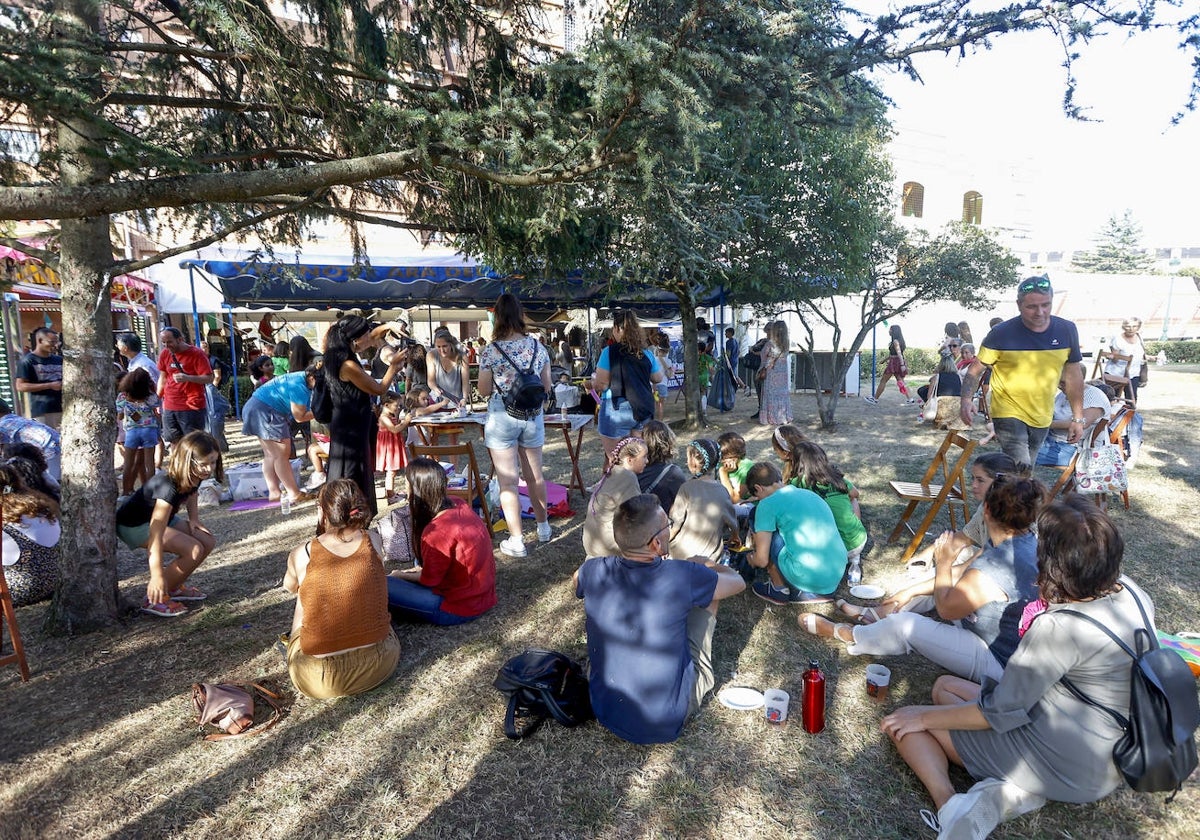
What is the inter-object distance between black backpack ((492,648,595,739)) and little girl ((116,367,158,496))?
5283 millimetres

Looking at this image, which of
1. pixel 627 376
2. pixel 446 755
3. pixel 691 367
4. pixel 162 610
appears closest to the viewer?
pixel 446 755

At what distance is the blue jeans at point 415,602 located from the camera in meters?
3.75

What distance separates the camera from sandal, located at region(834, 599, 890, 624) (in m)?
3.72

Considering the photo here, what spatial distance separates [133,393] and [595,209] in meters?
Result: 4.88

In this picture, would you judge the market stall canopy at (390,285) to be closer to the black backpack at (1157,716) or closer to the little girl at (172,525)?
the little girl at (172,525)

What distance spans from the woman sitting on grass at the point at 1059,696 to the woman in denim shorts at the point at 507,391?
10.5ft

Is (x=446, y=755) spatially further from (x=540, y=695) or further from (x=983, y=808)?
(x=983, y=808)

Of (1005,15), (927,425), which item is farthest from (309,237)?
(927,425)

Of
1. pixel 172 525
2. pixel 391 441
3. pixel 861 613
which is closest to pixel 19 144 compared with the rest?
pixel 172 525

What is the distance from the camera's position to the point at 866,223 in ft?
30.3

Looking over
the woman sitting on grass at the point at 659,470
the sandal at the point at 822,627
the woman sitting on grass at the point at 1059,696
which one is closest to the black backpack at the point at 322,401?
the woman sitting on grass at the point at 659,470

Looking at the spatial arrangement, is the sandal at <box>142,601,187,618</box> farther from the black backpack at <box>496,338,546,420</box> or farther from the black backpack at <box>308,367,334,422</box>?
the black backpack at <box>496,338,546,420</box>

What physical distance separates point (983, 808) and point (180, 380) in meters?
7.40

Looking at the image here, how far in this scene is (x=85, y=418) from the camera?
11.7 ft
